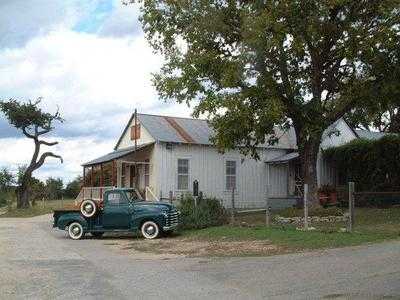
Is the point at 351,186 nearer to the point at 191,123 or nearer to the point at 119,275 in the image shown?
the point at 119,275

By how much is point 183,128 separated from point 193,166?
265 cm

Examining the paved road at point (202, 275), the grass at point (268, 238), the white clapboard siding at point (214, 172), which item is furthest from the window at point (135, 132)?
the paved road at point (202, 275)

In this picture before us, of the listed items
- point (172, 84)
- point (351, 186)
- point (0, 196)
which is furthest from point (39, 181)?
point (351, 186)

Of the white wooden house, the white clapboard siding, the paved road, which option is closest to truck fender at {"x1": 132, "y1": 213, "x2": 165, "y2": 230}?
the paved road

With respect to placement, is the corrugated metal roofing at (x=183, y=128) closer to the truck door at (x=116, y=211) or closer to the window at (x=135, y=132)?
the window at (x=135, y=132)

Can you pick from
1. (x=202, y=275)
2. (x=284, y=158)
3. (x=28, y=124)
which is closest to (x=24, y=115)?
(x=28, y=124)

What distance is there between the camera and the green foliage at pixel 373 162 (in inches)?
1204

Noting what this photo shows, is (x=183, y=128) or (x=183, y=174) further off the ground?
(x=183, y=128)

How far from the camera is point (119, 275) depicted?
1273 centimetres

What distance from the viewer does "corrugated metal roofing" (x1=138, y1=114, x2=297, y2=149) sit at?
32.2 meters

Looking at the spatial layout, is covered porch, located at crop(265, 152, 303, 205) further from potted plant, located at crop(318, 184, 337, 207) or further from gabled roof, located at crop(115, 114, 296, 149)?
potted plant, located at crop(318, 184, 337, 207)

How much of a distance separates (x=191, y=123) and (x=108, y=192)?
13811 millimetres

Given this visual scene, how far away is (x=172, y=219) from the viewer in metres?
21.6

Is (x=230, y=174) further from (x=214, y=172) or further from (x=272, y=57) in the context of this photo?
(x=272, y=57)
